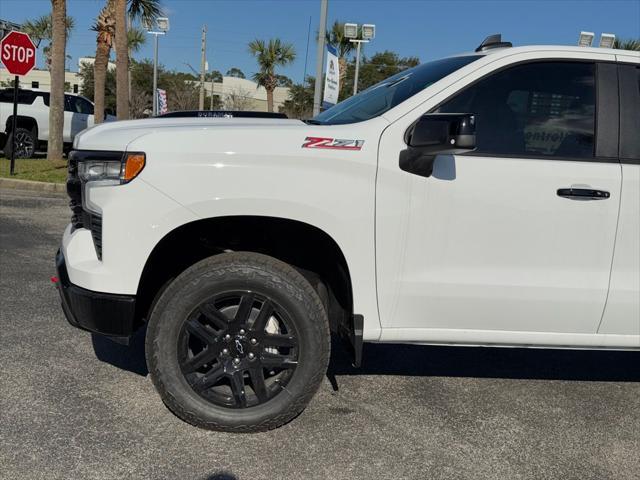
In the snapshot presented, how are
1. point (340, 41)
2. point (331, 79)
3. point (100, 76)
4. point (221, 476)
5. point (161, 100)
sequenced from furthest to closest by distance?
point (340, 41), point (161, 100), point (100, 76), point (331, 79), point (221, 476)

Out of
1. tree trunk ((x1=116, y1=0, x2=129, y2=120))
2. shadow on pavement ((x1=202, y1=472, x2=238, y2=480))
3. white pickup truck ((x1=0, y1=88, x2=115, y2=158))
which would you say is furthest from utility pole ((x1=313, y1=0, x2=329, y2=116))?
shadow on pavement ((x1=202, y1=472, x2=238, y2=480))

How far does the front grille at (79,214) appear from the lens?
9.37 ft

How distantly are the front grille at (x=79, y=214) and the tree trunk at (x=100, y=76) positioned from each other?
14.0 metres

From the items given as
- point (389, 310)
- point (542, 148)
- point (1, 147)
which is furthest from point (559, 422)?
point (1, 147)

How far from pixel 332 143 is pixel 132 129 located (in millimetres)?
950

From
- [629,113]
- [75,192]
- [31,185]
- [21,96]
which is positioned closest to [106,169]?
[75,192]

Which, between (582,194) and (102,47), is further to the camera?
(102,47)

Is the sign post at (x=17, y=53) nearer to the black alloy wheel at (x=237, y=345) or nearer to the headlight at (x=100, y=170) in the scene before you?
the headlight at (x=100, y=170)

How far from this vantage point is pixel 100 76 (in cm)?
1670

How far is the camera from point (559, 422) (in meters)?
3.38

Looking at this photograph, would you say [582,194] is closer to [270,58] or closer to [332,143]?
[332,143]

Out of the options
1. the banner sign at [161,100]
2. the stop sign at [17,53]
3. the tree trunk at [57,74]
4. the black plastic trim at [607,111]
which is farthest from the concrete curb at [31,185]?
the banner sign at [161,100]

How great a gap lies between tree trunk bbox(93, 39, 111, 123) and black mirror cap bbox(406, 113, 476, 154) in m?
14.9

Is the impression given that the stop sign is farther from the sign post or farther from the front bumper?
the front bumper
